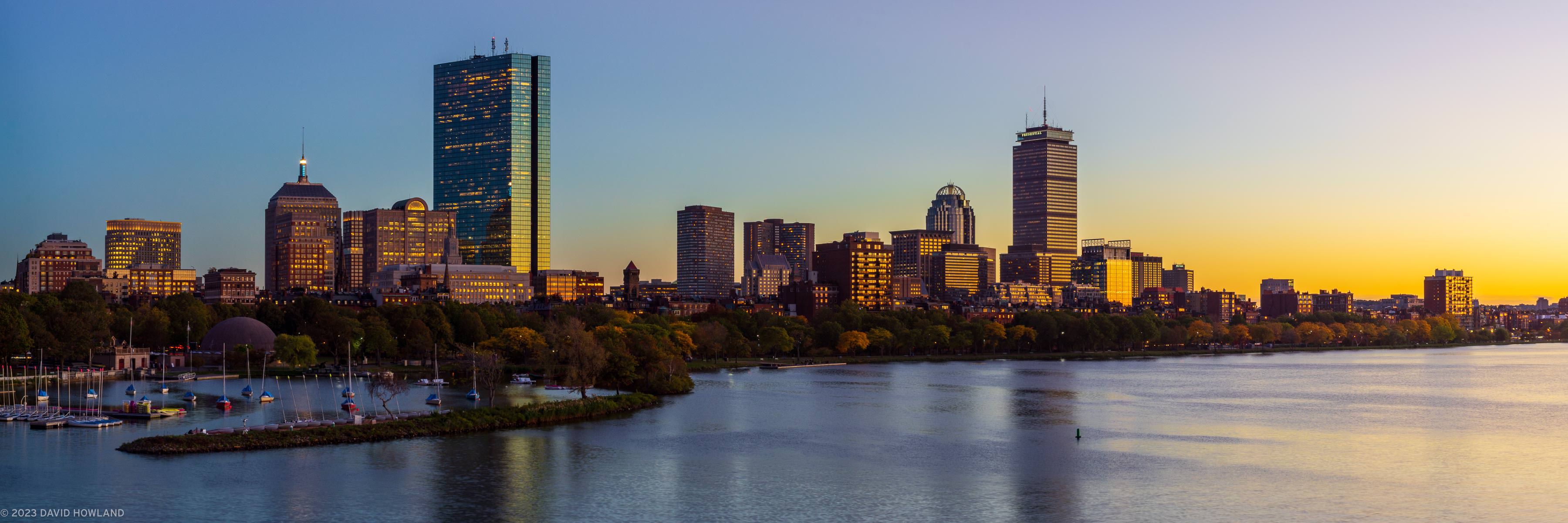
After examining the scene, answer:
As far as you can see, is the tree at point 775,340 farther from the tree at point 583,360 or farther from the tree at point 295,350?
the tree at point 583,360

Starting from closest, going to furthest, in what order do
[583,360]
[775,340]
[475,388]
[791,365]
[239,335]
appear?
[583,360], [475,388], [239,335], [791,365], [775,340]

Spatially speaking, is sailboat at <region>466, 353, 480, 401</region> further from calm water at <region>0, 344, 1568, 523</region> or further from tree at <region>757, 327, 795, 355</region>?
tree at <region>757, 327, 795, 355</region>

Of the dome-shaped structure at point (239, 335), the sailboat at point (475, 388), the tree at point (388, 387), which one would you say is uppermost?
the dome-shaped structure at point (239, 335)

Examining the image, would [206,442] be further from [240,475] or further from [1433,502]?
[1433,502]

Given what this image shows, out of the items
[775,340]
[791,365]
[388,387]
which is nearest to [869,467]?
[388,387]

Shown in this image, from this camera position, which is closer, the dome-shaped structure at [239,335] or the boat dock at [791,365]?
the dome-shaped structure at [239,335]

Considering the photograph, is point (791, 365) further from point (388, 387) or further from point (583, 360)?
point (388, 387)

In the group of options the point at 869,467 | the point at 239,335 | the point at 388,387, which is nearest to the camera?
the point at 869,467

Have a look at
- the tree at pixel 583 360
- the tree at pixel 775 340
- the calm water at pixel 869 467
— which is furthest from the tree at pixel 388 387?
the tree at pixel 775 340
